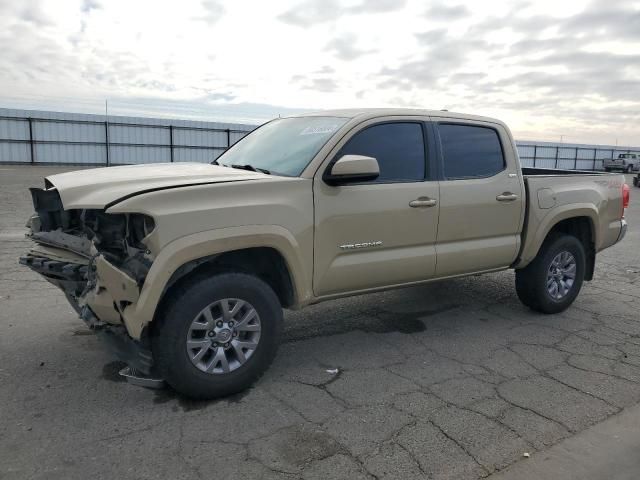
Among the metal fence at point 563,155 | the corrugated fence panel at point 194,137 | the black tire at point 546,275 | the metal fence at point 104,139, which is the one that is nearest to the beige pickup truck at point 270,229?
the black tire at point 546,275

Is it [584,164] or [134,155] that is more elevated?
[584,164]

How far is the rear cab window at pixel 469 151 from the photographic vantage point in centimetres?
476

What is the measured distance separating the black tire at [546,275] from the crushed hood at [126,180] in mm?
3064

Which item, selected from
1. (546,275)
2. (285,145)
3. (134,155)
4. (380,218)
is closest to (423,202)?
(380,218)

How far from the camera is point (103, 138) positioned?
2823 centimetres

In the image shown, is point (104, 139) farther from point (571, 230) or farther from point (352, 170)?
point (352, 170)

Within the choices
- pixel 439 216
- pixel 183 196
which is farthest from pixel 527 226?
pixel 183 196

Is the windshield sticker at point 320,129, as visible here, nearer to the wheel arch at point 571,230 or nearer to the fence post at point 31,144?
the wheel arch at point 571,230

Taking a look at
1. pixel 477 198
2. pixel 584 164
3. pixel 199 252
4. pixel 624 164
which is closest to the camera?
pixel 199 252

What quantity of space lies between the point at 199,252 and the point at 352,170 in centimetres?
119

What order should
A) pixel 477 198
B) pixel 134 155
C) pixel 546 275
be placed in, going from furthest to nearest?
pixel 134 155, pixel 546 275, pixel 477 198

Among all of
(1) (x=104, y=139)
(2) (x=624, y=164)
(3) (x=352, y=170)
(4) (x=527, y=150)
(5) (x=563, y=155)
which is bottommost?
(3) (x=352, y=170)

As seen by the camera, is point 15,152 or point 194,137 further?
point 194,137

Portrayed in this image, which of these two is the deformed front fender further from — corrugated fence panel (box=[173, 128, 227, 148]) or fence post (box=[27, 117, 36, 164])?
corrugated fence panel (box=[173, 128, 227, 148])
